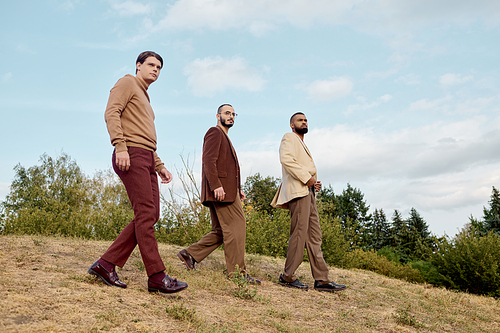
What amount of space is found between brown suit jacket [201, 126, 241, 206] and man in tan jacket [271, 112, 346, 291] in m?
0.80

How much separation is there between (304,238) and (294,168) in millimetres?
1001

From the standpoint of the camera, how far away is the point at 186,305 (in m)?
Result: 3.72

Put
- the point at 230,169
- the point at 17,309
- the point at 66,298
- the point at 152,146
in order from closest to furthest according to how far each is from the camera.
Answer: the point at 17,309 → the point at 66,298 → the point at 152,146 → the point at 230,169

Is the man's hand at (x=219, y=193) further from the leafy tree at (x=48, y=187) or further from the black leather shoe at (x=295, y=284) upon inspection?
the leafy tree at (x=48, y=187)

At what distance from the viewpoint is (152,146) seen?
3.79 metres

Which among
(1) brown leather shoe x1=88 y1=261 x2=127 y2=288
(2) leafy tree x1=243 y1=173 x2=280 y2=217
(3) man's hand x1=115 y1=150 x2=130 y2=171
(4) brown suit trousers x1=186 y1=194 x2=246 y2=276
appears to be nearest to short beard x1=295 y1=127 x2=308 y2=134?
(4) brown suit trousers x1=186 y1=194 x2=246 y2=276

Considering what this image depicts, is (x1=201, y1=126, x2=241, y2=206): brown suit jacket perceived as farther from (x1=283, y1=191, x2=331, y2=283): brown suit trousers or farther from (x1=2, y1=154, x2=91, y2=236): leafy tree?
(x1=2, y1=154, x2=91, y2=236): leafy tree

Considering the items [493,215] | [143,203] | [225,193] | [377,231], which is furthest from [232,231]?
[377,231]

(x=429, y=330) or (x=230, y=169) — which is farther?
(x=230, y=169)

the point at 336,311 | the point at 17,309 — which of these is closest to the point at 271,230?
the point at 336,311

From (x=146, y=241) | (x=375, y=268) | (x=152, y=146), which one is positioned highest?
(x=152, y=146)

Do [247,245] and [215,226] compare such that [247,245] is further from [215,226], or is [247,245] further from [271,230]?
[215,226]

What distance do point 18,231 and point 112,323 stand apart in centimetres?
890

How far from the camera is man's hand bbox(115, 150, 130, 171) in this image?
342 centimetres
